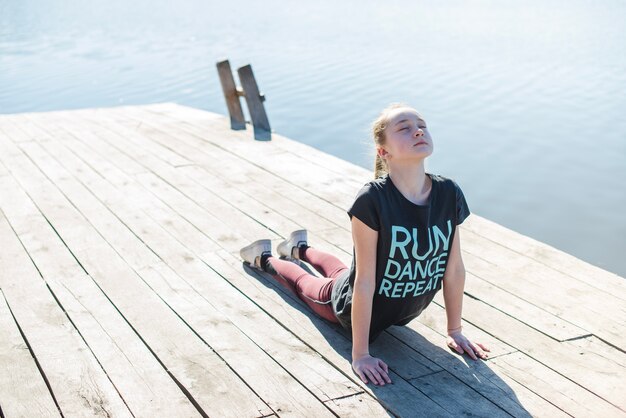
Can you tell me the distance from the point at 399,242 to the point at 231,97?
5877 millimetres

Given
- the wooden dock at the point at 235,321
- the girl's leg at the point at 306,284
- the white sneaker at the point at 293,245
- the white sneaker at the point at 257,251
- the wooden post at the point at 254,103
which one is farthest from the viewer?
the wooden post at the point at 254,103

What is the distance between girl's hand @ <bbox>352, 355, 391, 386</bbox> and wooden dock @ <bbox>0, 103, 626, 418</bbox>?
4cm

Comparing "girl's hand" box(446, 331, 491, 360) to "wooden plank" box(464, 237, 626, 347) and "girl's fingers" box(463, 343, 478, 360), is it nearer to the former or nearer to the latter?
"girl's fingers" box(463, 343, 478, 360)

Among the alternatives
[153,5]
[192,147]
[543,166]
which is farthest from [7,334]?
[153,5]

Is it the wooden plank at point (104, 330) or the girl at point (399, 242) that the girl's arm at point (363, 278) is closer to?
the girl at point (399, 242)

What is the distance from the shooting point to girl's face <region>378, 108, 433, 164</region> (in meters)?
2.99

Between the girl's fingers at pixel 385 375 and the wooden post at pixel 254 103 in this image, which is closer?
the girl's fingers at pixel 385 375

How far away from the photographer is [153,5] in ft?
104

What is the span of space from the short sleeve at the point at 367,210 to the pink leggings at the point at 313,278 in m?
0.63

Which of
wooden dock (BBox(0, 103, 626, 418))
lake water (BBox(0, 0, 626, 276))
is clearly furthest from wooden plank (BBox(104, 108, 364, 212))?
lake water (BBox(0, 0, 626, 276))

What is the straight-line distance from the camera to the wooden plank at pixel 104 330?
9.62 ft

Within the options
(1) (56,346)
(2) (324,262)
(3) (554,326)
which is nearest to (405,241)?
(3) (554,326)

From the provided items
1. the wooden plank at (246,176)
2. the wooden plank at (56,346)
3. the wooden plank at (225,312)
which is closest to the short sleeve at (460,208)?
the wooden plank at (225,312)

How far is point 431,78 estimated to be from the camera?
15242mm
